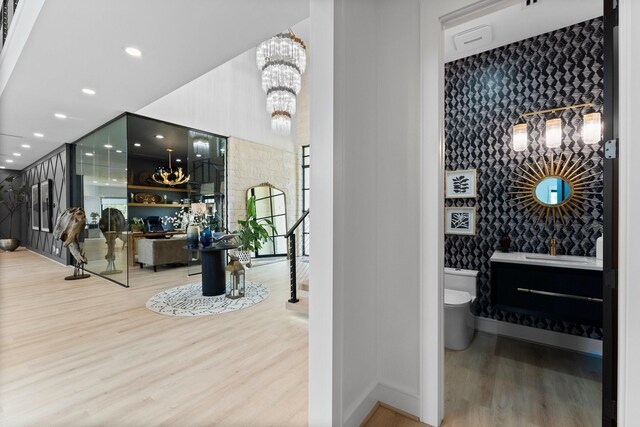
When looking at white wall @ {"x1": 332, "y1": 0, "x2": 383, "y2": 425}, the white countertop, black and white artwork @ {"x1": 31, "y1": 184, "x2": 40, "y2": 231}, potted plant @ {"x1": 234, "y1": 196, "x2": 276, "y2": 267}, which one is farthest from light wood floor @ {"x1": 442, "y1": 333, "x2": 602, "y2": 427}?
black and white artwork @ {"x1": 31, "y1": 184, "x2": 40, "y2": 231}

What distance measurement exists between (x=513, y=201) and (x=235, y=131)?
5.69 meters

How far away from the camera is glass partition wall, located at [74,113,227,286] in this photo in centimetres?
502

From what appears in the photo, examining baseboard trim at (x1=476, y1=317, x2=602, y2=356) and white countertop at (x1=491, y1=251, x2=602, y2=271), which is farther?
baseboard trim at (x1=476, y1=317, x2=602, y2=356)

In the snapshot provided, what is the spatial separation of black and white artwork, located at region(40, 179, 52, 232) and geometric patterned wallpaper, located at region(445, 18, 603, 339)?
9228mm

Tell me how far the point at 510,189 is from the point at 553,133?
2.01 ft

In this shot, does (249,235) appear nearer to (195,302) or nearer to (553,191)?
(195,302)

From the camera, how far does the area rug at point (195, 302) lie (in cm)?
358

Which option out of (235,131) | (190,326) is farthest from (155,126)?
(190,326)

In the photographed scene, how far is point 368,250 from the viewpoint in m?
1.81

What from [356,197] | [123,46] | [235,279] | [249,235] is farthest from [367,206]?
[249,235]

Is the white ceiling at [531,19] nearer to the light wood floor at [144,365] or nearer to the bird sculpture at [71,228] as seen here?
the light wood floor at [144,365]

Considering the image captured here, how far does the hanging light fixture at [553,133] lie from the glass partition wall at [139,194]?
15.8ft
